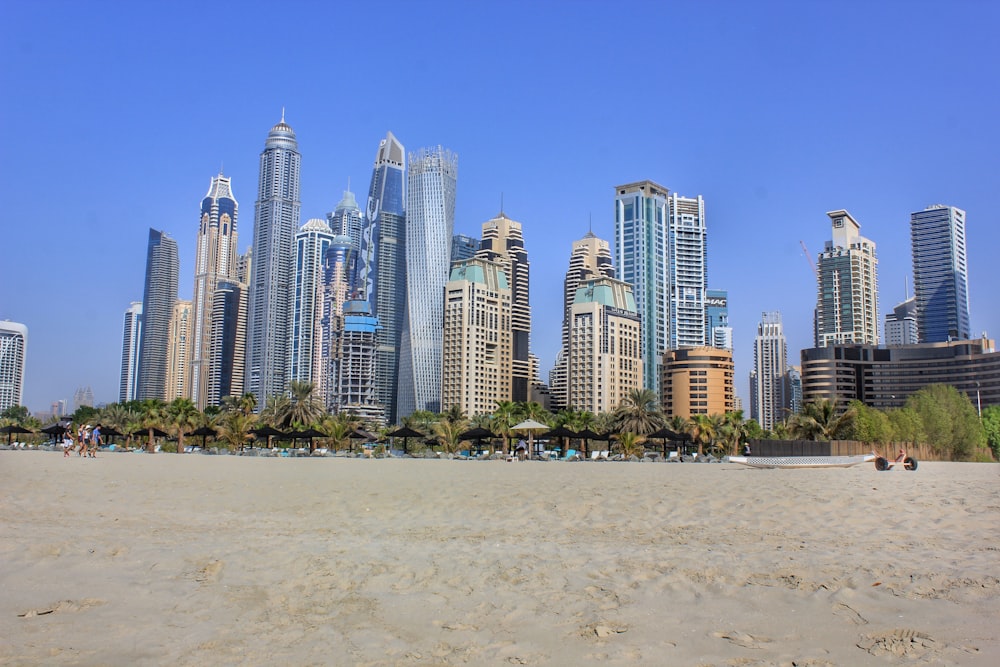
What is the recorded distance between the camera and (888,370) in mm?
152625

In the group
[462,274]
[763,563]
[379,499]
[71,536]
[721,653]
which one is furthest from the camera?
[462,274]

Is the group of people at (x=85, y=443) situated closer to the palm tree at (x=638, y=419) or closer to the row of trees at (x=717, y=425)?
the row of trees at (x=717, y=425)

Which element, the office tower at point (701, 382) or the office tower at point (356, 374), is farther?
the office tower at point (356, 374)

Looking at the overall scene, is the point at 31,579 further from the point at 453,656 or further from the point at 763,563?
the point at 763,563

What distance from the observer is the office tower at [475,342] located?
6432 inches

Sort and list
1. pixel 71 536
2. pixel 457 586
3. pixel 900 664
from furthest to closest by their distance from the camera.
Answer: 1. pixel 71 536
2. pixel 457 586
3. pixel 900 664

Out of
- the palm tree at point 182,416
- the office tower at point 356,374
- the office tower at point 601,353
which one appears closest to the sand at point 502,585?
the palm tree at point 182,416

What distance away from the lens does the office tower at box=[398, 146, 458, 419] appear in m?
178

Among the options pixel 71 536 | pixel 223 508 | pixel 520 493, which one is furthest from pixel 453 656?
pixel 520 493

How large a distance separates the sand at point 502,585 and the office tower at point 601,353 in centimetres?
15023

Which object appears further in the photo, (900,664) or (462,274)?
(462,274)

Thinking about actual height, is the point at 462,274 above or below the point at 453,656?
above

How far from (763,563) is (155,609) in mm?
5329

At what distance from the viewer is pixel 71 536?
348 inches
